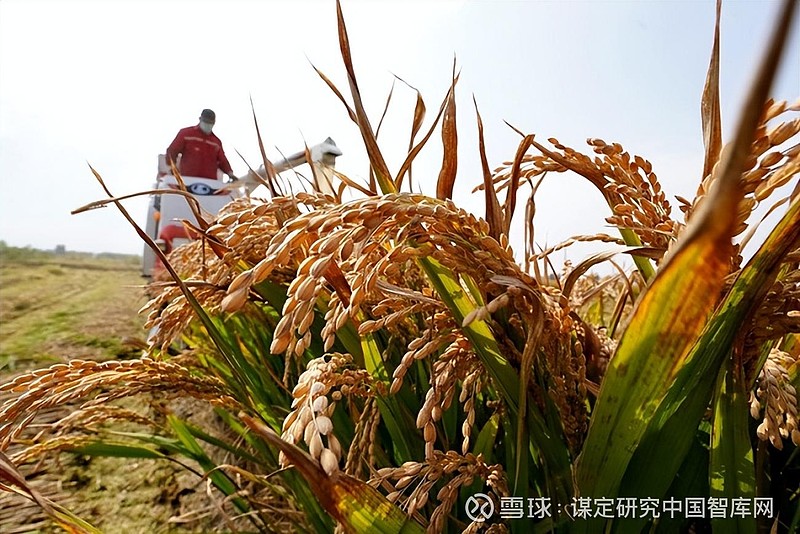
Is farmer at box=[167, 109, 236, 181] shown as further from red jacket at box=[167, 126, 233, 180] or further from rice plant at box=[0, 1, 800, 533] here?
rice plant at box=[0, 1, 800, 533]

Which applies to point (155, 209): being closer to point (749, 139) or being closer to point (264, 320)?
point (264, 320)

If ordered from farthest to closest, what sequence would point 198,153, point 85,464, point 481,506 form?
point 198,153 < point 85,464 < point 481,506

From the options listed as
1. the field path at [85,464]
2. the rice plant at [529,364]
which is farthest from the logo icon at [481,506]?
the field path at [85,464]

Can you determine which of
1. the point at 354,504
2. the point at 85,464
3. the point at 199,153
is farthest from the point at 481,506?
the point at 199,153

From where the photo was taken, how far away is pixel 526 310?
370mm

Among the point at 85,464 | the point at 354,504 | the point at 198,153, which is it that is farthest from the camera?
the point at 198,153

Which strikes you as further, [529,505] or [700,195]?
[529,505]

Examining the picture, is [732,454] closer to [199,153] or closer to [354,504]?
[354,504]

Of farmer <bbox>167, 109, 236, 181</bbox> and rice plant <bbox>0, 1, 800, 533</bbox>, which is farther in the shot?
farmer <bbox>167, 109, 236, 181</bbox>

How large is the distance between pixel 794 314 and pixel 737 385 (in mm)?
93

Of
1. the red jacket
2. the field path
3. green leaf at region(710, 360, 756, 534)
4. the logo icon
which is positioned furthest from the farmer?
green leaf at region(710, 360, 756, 534)

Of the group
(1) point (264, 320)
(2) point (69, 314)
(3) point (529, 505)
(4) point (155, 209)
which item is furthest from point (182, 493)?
(4) point (155, 209)

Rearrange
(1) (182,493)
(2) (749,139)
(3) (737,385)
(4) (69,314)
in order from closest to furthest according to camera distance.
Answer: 1. (2) (749,139)
2. (3) (737,385)
3. (1) (182,493)
4. (4) (69,314)

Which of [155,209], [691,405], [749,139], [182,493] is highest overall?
[155,209]
